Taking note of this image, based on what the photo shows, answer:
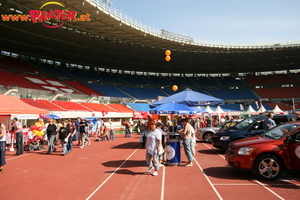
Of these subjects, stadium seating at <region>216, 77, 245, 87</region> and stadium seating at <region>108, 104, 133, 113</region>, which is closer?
stadium seating at <region>108, 104, 133, 113</region>

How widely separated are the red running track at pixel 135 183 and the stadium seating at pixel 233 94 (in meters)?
52.8

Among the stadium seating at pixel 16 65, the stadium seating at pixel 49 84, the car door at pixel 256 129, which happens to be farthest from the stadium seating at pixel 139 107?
the car door at pixel 256 129

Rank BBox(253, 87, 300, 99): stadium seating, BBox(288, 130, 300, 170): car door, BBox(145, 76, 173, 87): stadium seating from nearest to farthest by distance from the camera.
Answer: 1. BBox(288, 130, 300, 170): car door
2. BBox(253, 87, 300, 99): stadium seating
3. BBox(145, 76, 173, 87): stadium seating

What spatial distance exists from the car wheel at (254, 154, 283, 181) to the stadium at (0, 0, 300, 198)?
12.2m

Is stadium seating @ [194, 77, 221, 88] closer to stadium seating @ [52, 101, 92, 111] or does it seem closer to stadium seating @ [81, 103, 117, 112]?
stadium seating @ [81, 103, 117, 112]

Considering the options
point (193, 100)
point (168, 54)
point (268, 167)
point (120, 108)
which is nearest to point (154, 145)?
point (268, 167)

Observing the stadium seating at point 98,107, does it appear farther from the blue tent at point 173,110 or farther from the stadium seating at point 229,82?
the stadium seating at point 229,82

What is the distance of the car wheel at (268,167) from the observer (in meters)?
6.11

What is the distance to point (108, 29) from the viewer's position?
105 feet

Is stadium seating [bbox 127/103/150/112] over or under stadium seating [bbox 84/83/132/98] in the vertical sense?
under

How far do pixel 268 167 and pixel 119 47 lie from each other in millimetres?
38768

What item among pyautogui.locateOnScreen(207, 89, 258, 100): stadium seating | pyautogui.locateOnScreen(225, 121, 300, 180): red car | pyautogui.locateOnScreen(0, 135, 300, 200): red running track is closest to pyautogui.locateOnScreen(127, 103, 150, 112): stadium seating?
pyautogui.locateOnScreen(207, 89, 258, 100): stadium seating

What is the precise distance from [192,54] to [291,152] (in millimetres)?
43870

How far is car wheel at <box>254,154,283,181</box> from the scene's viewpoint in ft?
20.0
